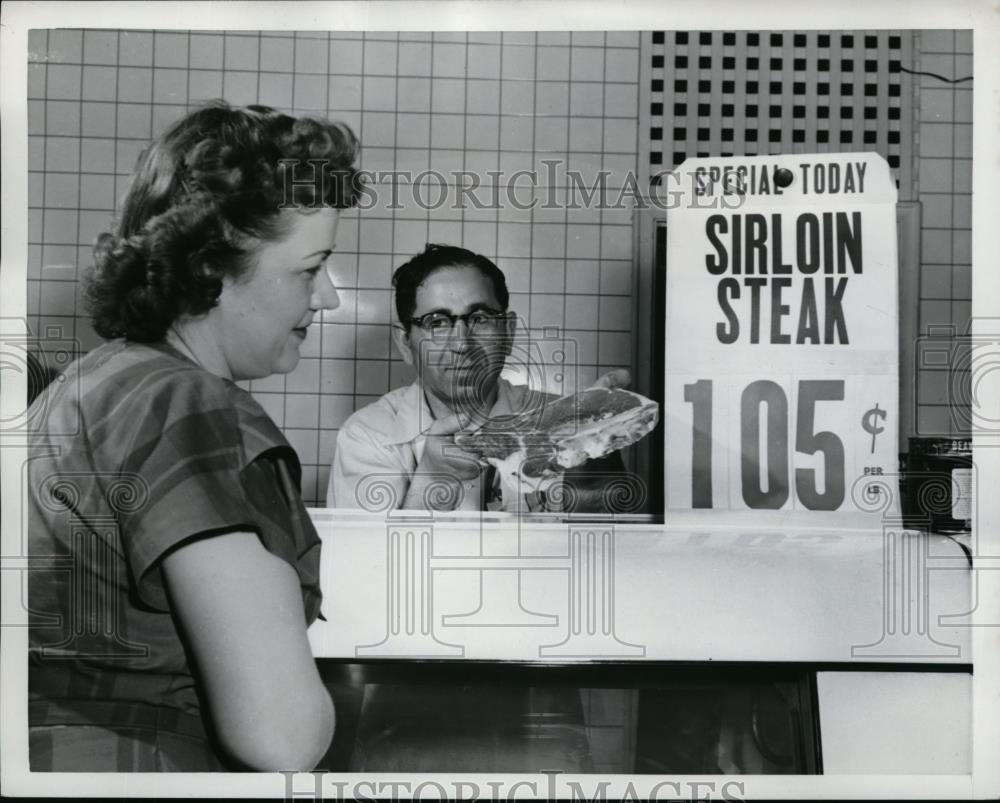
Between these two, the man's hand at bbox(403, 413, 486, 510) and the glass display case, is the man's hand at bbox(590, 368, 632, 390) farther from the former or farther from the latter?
the glass display case

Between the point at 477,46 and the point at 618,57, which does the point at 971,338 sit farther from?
the point at 477,46

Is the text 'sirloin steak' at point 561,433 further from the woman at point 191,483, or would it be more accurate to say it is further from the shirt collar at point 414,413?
the woman at point 191,483

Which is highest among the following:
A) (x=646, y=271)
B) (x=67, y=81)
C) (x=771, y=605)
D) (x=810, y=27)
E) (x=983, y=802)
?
(x=810, y=27)

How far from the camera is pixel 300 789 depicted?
2.52 m

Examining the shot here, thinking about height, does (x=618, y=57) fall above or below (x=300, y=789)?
above

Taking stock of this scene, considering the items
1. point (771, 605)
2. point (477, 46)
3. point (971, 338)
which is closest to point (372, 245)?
point (477, 46)

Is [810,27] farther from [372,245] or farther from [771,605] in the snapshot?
[771,605]

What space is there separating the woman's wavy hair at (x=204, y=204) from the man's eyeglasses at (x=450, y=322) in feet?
1.11

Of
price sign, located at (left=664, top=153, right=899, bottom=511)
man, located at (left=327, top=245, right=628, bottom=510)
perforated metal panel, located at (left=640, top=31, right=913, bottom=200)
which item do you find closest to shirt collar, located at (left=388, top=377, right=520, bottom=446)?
man, located at (left=327, top=245, right=628, bottom=510)

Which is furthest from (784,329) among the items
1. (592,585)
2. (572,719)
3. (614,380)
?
(572,719)

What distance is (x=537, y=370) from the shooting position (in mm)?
2578

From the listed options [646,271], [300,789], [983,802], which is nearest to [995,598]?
[983,802]

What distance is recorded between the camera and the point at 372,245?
258 centimetres

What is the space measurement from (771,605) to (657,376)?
0.61m
